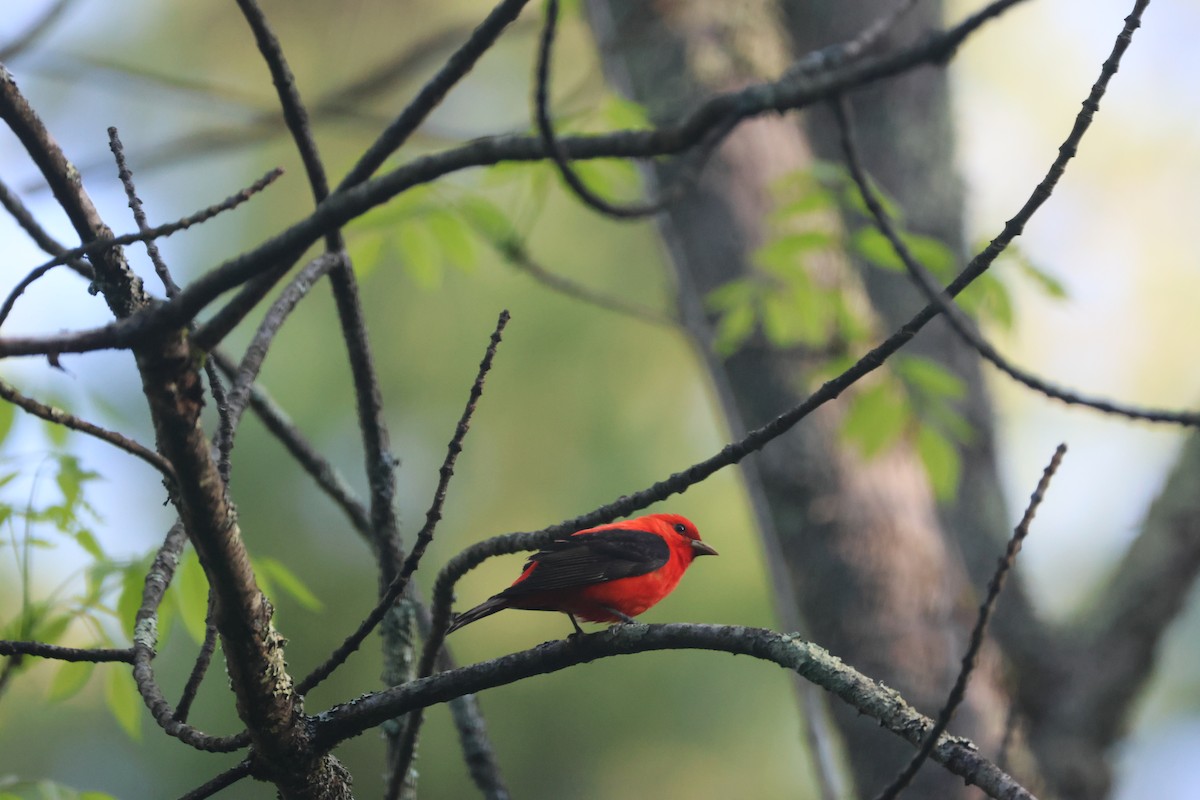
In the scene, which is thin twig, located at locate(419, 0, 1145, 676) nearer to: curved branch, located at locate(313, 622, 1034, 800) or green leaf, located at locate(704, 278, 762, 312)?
curved branch, located at locate(313, 622, 1034, 800)

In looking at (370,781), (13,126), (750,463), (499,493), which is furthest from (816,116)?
(370,781)

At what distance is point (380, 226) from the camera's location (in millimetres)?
3730

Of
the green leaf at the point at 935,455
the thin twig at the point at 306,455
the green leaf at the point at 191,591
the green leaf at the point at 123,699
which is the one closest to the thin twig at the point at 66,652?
the thin twig at the point at 306,455

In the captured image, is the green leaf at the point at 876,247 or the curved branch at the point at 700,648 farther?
the green leaf at the point at 876,247

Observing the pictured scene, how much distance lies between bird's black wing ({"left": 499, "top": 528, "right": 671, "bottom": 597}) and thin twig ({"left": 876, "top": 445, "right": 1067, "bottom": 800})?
1.42 meters

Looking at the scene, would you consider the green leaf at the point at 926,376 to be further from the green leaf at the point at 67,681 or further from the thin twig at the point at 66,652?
the thin twig at the point at 66,652

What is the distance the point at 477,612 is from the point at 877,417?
206 centimetres

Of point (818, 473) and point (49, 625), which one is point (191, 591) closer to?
point (49, 625)

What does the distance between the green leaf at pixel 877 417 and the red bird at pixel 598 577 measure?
1.20m

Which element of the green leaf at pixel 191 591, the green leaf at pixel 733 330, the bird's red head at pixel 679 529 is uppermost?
the green leaf at pixel 733 330

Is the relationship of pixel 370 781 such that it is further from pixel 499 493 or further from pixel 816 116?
pixel 816 116

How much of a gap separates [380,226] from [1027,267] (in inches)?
88.6

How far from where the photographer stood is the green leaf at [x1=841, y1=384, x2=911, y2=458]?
3990mm

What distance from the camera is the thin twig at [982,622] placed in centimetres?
132
